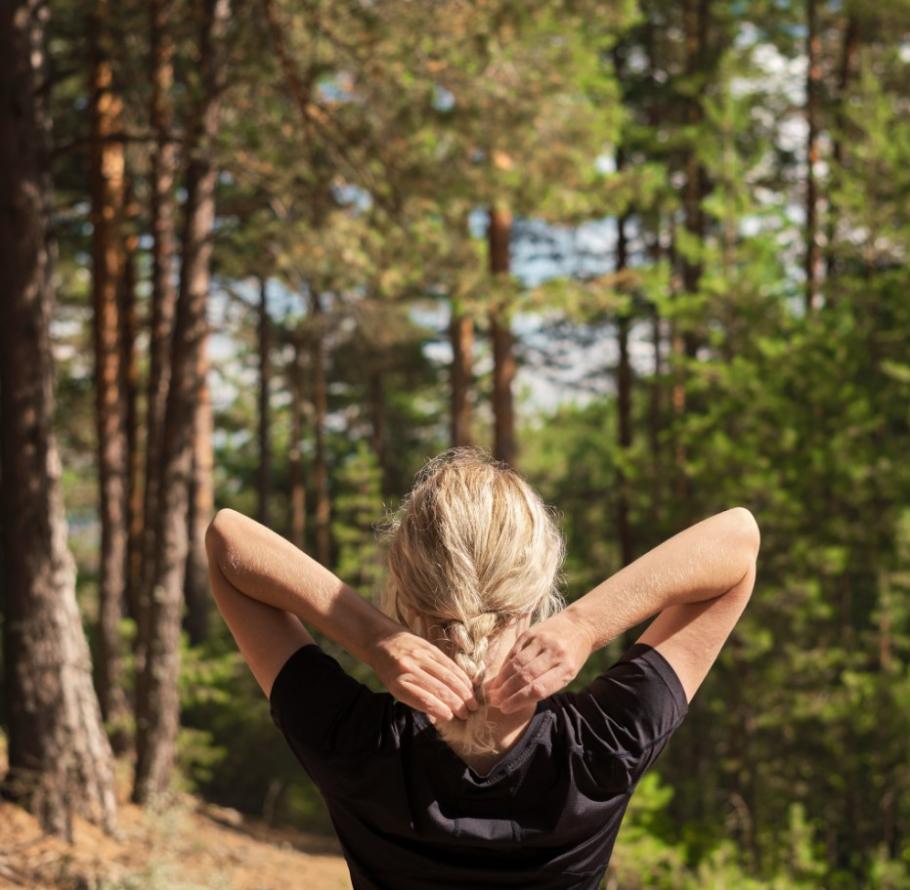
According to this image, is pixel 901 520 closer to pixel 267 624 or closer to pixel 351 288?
pixel 351 288

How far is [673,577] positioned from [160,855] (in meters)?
6.50

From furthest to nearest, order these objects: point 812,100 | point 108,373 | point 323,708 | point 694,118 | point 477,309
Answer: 1. point 694,118
2. point 812,100
3. point 108,373
4. point 477,309
5. point 323,708

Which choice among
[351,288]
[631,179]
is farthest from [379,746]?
[631,179]

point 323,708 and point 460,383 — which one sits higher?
point 460,383

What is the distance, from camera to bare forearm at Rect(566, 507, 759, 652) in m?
1.76

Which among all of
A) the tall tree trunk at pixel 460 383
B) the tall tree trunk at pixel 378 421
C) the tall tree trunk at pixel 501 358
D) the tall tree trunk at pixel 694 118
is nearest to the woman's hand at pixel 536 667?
the tall tree trunk at pixel 501 358

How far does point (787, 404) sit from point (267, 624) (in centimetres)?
1227

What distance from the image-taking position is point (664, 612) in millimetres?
1950

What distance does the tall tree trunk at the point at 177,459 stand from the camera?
9.88 meters

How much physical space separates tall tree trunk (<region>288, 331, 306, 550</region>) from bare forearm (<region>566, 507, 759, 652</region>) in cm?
2069

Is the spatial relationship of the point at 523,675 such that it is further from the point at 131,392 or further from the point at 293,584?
the point at 131,392

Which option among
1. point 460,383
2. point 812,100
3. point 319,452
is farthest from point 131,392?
point 812,100

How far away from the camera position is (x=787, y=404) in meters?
13.2

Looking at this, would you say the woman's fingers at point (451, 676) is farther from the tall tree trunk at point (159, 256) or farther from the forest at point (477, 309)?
the tall tree trunk at point (159, 256)
